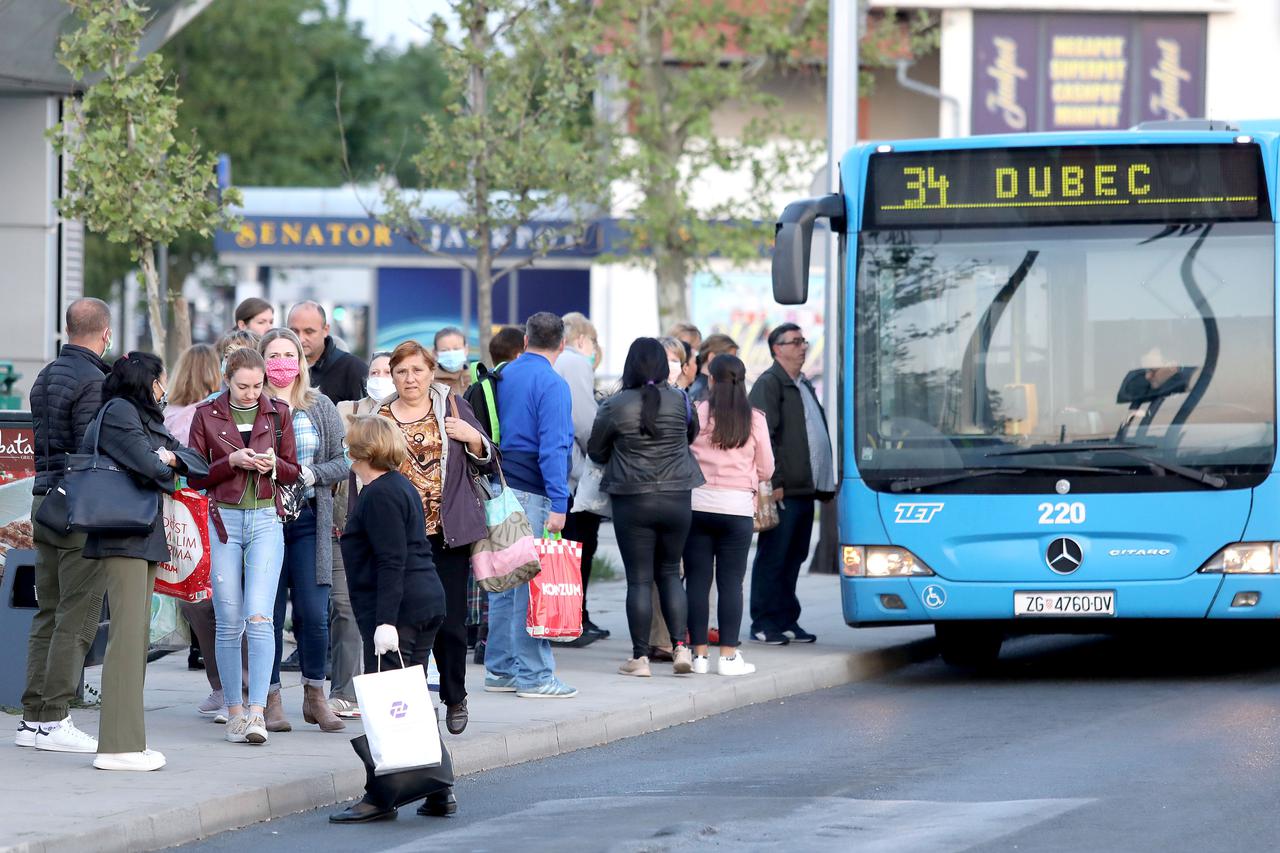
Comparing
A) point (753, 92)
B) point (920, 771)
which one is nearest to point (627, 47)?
point (753, 92)

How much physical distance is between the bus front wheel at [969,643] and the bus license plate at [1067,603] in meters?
1.10

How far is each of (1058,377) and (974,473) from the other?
0.69 meters

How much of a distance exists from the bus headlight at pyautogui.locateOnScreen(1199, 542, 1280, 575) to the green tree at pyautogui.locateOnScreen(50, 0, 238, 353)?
6643 millimetres

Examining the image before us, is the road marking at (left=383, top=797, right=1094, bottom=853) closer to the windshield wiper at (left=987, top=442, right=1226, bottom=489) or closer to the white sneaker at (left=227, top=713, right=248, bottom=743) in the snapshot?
the white sneaker at (left=227, top=713, right=248, bottom=743)

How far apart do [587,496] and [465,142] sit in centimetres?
700

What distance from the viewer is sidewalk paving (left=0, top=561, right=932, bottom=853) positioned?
7199 mm

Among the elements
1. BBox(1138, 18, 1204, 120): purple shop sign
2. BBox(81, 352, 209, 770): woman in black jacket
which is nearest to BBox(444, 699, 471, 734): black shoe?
BBox(81, 352, 209, 770): woman in black jacket

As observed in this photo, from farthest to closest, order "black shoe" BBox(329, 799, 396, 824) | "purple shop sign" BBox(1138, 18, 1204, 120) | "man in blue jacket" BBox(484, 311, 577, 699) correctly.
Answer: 1. "purple shop sign" BBox(1138, 18, 1204, 120)
2. "man in blue jacket" BBox(484, 311, 577, 699)
3. "black shoe" BBox(329, 799, 396, 824)

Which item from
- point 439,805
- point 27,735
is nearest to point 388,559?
point 439,805

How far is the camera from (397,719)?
7.39 meters

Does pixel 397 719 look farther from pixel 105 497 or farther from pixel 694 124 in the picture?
pixel 694 124

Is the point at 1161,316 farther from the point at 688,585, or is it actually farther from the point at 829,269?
the point at 829,269

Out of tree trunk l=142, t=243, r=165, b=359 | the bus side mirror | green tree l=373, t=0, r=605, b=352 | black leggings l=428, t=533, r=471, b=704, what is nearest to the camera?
black leggings l=428, t=533, r=471, b=704

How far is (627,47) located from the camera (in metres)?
28.9
